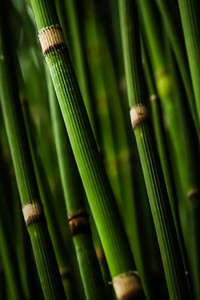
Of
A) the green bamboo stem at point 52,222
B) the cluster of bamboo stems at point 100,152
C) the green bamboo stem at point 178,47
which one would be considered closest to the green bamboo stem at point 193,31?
the cluster of bamboo stems at point 100,152

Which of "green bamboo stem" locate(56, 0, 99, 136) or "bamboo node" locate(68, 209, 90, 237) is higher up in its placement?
"green bamboo stem" locate(56, 0, 99, 136)

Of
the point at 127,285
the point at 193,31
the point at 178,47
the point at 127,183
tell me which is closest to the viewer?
the point at 127,285

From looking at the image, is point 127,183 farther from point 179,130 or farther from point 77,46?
point 77,46

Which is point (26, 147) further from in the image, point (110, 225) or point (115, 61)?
point (115, 61)

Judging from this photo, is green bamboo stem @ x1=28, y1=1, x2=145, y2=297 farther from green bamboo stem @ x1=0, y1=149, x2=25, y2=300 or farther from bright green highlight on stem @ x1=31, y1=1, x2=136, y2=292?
green bamboo stem @ x1=0, y1=149, x2=25, y2=300

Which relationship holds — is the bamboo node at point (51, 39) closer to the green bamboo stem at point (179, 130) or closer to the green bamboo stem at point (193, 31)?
the green bamboo stem at point (193, 31)

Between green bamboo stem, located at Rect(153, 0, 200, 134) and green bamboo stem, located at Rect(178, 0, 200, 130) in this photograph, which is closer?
green bamboo stem, located at Rect(178, 0, 200, 130)

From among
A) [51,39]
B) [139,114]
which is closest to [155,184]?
[139,114]

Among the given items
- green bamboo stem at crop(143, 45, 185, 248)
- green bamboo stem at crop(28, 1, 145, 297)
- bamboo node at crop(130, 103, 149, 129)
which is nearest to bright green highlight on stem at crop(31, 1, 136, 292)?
green bamboo stem at crop(28, 1, 145, 297)
